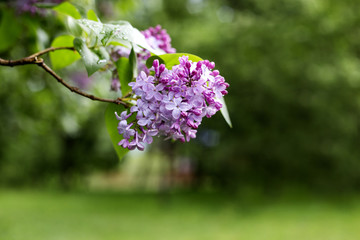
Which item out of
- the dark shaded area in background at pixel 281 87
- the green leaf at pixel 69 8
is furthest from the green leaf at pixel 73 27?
the dark shaded area in background at pixel 281 87

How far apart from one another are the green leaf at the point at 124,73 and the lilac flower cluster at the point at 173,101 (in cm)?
15

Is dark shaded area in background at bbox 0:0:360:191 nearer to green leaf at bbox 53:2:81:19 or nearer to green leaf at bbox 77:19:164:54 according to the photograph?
green leaf at bbox 53:2:81:19

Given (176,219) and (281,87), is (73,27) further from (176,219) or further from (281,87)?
(176,219)

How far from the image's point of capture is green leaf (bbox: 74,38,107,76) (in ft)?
3.62

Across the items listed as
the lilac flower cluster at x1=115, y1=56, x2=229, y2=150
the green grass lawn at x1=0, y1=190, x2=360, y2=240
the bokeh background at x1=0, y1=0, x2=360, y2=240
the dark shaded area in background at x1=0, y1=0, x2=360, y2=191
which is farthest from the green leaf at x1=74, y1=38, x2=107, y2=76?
the green grass lawn at x1=0, y1=190, x2=360, y2=240

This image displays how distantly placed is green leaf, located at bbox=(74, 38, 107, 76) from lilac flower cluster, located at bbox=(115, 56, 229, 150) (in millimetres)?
163

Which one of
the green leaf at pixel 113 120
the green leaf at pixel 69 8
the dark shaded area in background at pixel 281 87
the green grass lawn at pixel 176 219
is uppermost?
the dark shaded area in background at pixel 281 87

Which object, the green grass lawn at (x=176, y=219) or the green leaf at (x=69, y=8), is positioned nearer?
the green leaf at (x=69, y=8)

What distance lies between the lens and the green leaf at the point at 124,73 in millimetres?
1167

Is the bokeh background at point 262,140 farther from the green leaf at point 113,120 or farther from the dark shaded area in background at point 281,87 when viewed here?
the green leaf at point 113,120

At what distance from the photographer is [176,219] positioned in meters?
11.3

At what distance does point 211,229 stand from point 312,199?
18.3ft

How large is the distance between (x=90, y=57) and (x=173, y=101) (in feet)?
1.05

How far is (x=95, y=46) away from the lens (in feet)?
4.11
